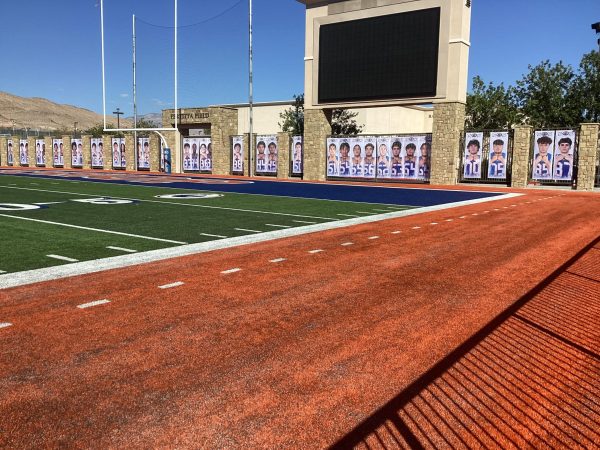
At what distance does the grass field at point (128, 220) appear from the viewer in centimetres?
872

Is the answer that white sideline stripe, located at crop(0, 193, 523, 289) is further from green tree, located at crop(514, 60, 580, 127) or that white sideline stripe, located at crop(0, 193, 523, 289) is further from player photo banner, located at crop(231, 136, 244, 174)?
green tree, located at crop(514, 60, 580, 127)

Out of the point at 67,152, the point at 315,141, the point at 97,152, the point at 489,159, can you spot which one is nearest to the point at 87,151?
the point at 97,152

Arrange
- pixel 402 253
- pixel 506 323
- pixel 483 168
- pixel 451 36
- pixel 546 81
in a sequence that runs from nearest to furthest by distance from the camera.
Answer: pixel 506 323 → pixel 402 253 → pixel 451 36 → pixel 483 168 → pixel 546 81

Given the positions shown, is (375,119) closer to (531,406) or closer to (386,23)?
(386,23)

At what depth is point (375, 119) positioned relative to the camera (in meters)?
55.9

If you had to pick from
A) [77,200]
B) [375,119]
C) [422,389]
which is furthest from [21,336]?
[375,119]

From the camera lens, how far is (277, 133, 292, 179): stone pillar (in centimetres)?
3644

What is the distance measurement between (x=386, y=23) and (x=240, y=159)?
49.7ft

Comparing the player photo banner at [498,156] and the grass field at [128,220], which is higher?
the player photo banner at [498,156]

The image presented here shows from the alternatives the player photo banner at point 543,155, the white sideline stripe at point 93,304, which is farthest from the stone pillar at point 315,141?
the white sideline stripe at point 93,304

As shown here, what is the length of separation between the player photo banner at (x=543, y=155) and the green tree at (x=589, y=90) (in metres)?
27.6

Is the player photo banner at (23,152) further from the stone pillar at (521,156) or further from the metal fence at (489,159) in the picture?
the stone pillar at (521,156)

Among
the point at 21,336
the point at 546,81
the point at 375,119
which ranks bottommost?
the point at 21,336

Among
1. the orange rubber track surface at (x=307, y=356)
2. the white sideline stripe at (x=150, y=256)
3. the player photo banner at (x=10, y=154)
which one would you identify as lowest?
the orange rubber track surface at (x=307, y=356)
